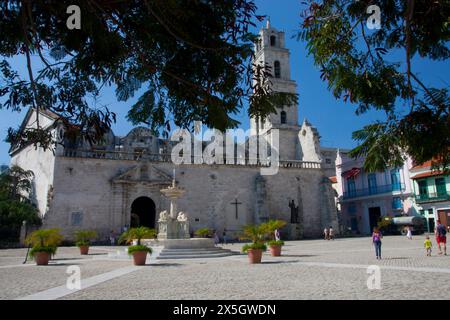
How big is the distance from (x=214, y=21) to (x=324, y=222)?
31318mm

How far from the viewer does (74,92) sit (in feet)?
16.4

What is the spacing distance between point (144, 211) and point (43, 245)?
17184 millimetres

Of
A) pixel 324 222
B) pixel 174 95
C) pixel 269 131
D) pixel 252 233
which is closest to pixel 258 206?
pixel 324 222

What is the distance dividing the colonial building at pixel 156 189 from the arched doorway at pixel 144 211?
0.26 ft

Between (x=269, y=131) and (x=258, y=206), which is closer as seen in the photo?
(x=258, y=206)

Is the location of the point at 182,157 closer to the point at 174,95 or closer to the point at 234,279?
the point at 234,279

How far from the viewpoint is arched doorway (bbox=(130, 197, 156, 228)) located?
3012 cm

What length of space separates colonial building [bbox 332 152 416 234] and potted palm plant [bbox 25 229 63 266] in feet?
85.7

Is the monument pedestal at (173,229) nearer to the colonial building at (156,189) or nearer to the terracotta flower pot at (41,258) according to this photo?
the terracotta flower pot at (41,258)

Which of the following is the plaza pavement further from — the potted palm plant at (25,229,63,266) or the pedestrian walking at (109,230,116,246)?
the pedestrian walking at (109,230,116,246)

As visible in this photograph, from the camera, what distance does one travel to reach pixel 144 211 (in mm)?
30797

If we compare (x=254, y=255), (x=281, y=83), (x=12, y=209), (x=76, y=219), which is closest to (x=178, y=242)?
(x=254, y=255)

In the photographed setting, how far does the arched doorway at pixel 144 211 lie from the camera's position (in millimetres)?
30125

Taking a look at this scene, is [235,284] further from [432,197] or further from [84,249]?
[432,197]
